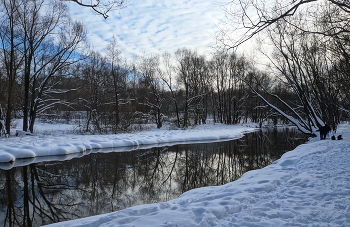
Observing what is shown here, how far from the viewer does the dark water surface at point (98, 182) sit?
5.41 meters

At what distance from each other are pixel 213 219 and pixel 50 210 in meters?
4.04

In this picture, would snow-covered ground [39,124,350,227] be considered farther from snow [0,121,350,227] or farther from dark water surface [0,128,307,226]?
dark water surface [0,128,307,226]

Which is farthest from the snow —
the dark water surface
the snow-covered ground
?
the dark water surface

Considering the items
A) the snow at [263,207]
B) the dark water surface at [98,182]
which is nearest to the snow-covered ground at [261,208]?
the snow at [263,207]

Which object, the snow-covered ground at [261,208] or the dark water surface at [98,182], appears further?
the dark water surface at [98,182]

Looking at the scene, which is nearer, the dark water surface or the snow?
the snow

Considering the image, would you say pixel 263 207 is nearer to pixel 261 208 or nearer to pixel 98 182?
pixel 261 208

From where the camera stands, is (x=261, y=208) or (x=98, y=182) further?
(x=98, y=182)

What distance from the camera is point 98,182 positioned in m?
7.66

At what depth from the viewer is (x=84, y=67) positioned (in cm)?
2614

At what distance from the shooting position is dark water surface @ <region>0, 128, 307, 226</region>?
5414 millimetres

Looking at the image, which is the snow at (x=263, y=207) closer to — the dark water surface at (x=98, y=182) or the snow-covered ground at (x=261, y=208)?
the snow-covered ground at (x=261, y=208)

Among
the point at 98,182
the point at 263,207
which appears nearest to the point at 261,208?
the point at 263,207

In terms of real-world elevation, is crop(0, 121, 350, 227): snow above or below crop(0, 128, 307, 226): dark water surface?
above
